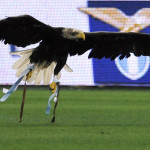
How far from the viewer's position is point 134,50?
42.4 feet

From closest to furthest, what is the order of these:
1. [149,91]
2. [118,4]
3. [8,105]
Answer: [8,105], [149,91], [118,4]

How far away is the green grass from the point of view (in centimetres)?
855

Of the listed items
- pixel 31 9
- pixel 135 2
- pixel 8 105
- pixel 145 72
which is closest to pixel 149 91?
pixel 145 72

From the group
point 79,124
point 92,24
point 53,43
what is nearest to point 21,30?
point 53,43

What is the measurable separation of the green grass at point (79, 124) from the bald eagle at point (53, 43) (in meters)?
0.88

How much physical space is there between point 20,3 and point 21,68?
379 inches

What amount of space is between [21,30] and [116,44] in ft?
7.44

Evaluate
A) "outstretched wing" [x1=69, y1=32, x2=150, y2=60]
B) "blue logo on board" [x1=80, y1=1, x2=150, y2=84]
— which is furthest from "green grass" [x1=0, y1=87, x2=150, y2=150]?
"blue logo on board" [x1=80, y1=1, x2=150, y2=84]

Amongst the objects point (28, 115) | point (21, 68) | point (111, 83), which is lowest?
point (111, 83)

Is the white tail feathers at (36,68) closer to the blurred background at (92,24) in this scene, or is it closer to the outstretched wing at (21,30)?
the outstretched wing at (21,30)

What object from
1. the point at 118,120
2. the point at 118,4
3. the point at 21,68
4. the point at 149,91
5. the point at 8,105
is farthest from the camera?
the point at 118,4

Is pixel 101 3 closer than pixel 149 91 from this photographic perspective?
No

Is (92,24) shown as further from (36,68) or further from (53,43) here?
(53,43)

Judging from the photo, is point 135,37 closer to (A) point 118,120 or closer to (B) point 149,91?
(A) point 118,120
